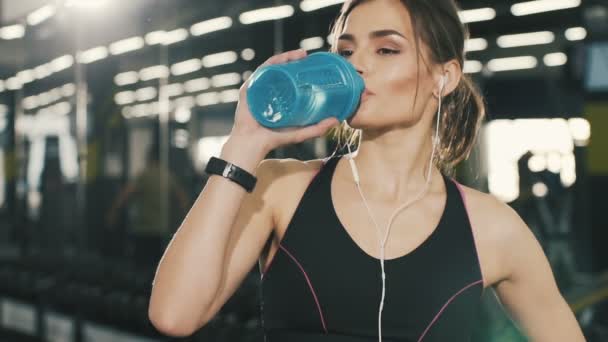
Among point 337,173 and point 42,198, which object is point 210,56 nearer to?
point 42,198

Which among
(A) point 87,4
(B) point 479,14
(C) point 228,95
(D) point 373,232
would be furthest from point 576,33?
(A) point 87,4

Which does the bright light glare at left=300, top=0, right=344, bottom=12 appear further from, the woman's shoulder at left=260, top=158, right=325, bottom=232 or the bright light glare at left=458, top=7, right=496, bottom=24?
the woman's shoulder at left=260, top=158, right=325, bottom=232

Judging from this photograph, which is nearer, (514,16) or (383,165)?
(383,165)

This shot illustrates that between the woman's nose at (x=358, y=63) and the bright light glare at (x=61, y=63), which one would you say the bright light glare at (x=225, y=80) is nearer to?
the bright light glare at (x=61, y=63)

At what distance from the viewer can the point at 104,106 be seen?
6164 mm

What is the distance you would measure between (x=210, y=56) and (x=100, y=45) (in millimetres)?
1541

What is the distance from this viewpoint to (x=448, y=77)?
1438 mm

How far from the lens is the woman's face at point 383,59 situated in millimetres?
1263

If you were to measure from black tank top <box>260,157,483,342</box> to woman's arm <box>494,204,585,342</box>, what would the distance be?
89 millimetres

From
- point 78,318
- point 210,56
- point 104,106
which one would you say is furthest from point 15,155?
point 210,56

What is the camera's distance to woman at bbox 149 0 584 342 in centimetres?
115

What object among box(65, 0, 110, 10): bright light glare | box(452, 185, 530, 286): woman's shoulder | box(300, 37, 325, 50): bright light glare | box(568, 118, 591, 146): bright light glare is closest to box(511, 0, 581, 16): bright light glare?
box(568, 118, 591, 146): bright light glare

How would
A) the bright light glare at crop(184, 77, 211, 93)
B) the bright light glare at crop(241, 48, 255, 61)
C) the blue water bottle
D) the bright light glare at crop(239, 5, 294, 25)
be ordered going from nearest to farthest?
1. the blue water bottle
2. the bright light glare at crop(239, 5, 294, 25)
3. the bright light glare at crop(241, 48, 255, 61)
4. the bright light glare at crop(184, 77, 211, 93)

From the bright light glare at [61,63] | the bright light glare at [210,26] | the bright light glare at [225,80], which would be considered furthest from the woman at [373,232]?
the bright light glare at [61,63]
